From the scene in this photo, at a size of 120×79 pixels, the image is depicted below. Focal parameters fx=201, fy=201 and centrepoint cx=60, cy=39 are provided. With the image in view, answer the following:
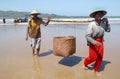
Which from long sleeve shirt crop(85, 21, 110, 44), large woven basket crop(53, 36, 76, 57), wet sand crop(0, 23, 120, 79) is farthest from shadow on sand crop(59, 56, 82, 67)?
long sleeve shirt crop(85, 21, 110, 44)

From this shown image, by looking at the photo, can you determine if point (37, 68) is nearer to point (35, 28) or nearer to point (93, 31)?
point (35, 28)

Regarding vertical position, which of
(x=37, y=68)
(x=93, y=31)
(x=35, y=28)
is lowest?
(x=37, y=68)

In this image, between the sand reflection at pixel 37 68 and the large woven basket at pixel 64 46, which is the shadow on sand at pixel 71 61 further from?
the sand reflection at pixel 37 68

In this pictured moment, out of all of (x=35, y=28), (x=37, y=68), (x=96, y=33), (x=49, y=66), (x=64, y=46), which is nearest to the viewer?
(x=96, y=33)

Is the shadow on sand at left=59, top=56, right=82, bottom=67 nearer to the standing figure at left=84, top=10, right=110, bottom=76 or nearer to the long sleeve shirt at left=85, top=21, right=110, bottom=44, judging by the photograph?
the standing figure at left=84, top=10, right=110, bottom=76

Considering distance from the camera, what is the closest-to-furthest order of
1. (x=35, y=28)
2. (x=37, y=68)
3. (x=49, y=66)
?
(x=37, y=68) → (x=49, y=66) → (x=35, y=28)

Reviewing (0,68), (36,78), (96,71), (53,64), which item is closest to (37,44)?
(53,64)

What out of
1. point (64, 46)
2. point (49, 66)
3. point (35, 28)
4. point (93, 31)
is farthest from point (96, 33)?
point (35, 28)

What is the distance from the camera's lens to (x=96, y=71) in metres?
5.05

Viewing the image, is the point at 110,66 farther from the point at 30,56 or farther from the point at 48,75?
the point at 30,56

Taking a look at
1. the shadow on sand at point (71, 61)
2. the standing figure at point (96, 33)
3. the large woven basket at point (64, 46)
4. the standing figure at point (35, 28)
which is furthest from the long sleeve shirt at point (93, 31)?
the standing figure at point (35, 28)

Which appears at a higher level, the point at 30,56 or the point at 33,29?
the point at 33,29

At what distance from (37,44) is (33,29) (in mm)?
511

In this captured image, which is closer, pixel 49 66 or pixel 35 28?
pixel 49 66
